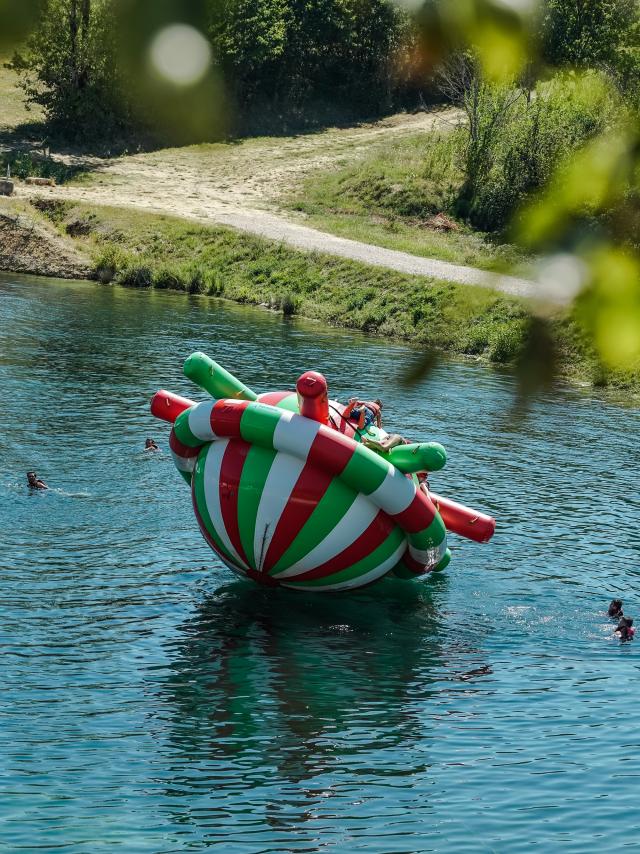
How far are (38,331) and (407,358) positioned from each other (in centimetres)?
3603

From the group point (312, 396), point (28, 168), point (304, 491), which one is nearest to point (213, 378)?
point (312, 396)

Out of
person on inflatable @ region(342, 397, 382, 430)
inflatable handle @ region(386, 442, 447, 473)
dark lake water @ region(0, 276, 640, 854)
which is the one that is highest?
person on inflatable @ region(342, 397, 382, 430)

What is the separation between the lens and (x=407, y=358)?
2.74 metres

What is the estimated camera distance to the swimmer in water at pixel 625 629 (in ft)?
54.1

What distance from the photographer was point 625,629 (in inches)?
651

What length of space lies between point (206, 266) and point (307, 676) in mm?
38725

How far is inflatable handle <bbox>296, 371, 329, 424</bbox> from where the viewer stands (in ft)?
53.0

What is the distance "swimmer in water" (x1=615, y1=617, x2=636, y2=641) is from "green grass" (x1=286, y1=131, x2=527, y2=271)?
38.1 meters

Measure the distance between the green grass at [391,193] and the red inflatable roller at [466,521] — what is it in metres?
36.5

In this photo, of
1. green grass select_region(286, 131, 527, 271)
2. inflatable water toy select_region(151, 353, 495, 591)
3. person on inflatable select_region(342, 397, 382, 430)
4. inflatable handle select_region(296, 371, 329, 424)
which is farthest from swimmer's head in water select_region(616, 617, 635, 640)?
green grass select_region(286, 131, 527, 271)

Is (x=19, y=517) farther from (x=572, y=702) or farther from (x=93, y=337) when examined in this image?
(x=93, y=337)

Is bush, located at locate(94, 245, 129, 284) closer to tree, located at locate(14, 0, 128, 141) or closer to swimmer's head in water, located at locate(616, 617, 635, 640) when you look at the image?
swimmer's head in water, located at locate(616, 617, 635, 640)

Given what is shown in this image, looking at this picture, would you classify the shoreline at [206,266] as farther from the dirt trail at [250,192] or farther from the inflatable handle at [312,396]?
the inflatable handle at [312,396]

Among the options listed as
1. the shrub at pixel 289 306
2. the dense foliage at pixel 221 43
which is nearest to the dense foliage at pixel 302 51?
the dense foliage at pixel 221 43
